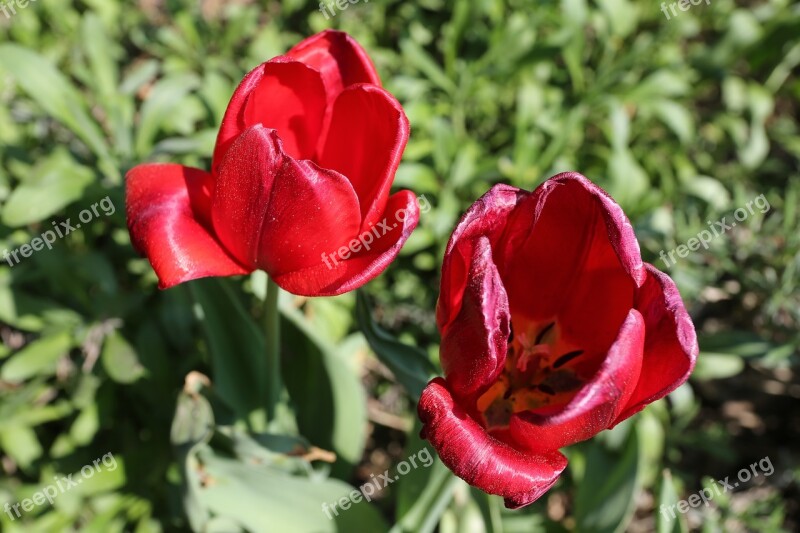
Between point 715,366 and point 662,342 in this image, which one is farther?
point 715,366

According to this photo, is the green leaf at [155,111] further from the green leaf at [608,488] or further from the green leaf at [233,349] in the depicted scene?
the green leaf at [608,488]

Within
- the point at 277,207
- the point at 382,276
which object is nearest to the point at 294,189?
the point at 277,207

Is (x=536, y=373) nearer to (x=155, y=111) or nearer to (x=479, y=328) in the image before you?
(x=479, y=328)

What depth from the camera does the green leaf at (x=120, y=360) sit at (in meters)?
1.99

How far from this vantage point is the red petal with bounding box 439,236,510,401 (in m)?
1.04

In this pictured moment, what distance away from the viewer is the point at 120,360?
201 cm

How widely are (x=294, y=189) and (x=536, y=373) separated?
A: 619mm

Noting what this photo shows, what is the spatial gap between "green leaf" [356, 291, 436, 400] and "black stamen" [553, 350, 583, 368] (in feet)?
0.78

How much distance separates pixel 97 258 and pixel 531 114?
147cm

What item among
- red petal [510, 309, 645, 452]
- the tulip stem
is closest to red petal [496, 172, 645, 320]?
red petal [510, 309, 645, 452]

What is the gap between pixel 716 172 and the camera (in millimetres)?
2994

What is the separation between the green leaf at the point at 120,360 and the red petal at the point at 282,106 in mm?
A: 986

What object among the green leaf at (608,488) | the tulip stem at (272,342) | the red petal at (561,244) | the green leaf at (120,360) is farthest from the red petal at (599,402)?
the green leaf at (120,360)

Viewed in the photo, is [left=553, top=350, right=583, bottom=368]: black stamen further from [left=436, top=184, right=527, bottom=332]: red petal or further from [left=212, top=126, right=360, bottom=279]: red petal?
[left=212, top=126, right=360, bottom=279]: red petal
